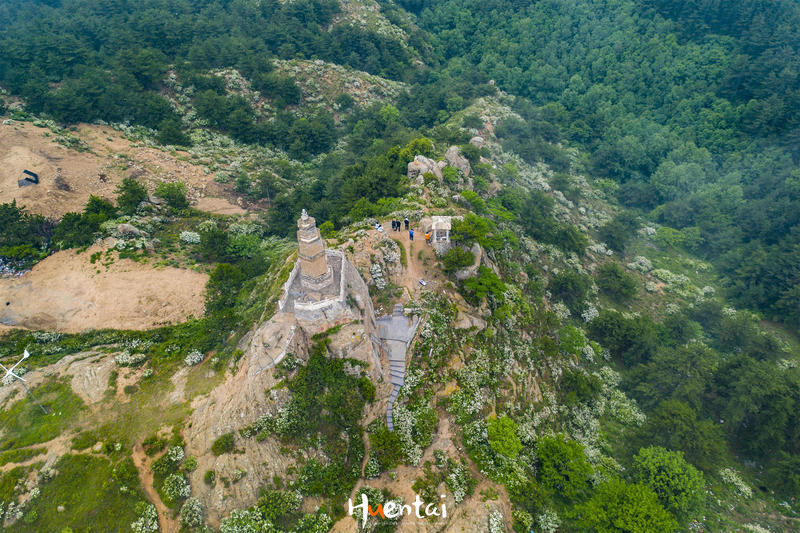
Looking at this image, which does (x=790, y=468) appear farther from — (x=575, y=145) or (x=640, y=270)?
(x=575, y=145)

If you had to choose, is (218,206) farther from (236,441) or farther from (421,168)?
(236,441)

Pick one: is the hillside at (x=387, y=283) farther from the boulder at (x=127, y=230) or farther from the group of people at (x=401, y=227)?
the group of people at (x=401, y=227)

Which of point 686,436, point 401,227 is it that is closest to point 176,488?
point 401,227

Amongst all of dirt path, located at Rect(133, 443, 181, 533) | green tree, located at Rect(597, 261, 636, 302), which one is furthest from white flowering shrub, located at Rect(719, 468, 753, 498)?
dirt path, located at Rect(133, 443, 181, 533)

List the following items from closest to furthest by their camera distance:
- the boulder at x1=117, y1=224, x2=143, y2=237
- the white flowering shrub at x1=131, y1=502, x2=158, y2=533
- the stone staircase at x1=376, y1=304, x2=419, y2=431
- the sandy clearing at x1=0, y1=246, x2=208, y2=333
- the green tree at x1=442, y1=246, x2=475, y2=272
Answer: the white flowering shrub at x1=131, y1=502, x2=158, y2=533, the stone staircase at x1=376, y1=304, x2=419, y2=431, the sandy clearing at x1=0, y1=246, x2=208, y2=333, the green tree at x1=442, y1=246, x2=475, y2=272, the boulder at x1=117, y1=224, x2=143, y2=237

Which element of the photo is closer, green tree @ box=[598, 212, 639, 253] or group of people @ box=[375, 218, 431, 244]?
group of people @ box=[375, 218, 431, 244]

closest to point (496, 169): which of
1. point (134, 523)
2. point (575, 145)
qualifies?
point (575, 145)

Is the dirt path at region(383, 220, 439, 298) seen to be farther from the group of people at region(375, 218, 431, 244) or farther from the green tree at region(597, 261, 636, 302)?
the green tree at region(597, 261, 636, 302)

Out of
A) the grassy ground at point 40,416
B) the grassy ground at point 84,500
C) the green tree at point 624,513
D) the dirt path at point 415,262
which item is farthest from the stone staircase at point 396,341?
the grassy ground at point 40,416
